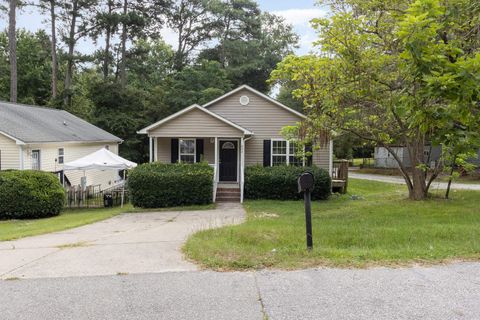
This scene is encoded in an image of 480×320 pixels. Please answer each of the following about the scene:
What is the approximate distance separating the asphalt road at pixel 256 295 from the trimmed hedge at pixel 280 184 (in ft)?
36.1

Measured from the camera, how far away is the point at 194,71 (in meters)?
32.7

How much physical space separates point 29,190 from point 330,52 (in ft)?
38.1

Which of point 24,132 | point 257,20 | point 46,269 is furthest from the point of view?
point 257,20

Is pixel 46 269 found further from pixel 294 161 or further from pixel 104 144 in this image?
pixel 104 144

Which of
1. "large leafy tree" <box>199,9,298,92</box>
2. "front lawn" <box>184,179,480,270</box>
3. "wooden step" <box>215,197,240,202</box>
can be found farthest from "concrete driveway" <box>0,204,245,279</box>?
"large leafy tree" <box>199,9,298,92</box>

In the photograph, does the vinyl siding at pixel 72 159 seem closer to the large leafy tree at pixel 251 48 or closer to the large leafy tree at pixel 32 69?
the large leafy tree at pixel 32 69

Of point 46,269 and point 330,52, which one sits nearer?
point 46,269

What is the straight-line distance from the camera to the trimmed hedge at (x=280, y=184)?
16094 millimetres

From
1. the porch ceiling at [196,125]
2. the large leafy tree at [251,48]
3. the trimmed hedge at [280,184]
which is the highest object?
the large leafy tree at [251,48]

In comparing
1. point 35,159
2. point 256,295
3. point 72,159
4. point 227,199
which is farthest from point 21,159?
point 256,295

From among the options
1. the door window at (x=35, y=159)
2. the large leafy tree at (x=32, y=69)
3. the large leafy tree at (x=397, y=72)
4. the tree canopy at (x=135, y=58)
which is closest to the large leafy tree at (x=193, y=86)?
the tree canopy at (x=135, y=58)

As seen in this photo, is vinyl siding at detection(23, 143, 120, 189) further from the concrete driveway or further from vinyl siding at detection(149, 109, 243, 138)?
the concrete driveway

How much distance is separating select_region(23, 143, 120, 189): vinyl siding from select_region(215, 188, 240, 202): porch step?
27.5ft

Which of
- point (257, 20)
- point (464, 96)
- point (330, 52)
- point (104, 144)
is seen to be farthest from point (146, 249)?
point (257, 20)
